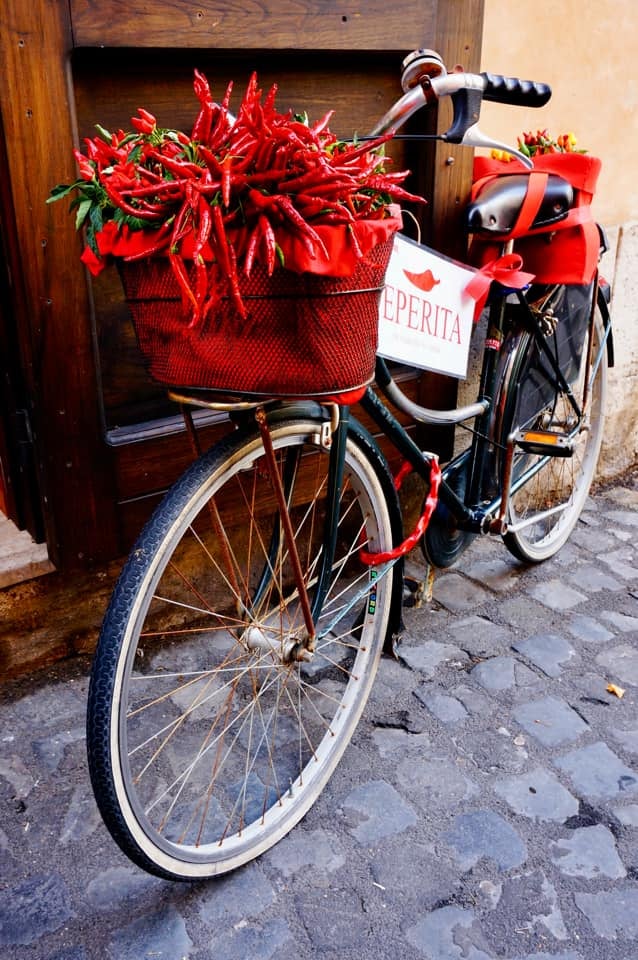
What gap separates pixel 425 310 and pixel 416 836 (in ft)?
4.46

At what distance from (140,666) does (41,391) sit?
966 mm

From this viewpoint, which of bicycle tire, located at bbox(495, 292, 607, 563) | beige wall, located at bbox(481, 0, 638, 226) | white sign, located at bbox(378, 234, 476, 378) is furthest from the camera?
beige wall, located at bbox(481, 0, 638, 226)

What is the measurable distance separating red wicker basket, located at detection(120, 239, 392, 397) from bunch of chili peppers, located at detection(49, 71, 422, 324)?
5 cm

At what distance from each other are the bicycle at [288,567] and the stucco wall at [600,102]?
26.9 inches

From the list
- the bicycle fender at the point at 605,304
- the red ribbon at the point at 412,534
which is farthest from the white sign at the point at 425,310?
the bicycle fender at the point at 605,304

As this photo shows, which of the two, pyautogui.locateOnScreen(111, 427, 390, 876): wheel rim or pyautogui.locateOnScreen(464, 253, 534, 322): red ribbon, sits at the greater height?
pyautogui.locateOnScreen(464, 253, 534, 322): red ribbon

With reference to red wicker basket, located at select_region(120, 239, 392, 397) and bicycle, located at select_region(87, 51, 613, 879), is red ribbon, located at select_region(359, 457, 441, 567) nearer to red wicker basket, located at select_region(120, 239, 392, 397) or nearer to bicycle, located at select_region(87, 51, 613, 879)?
bicycle, located at select_region(87, 51, 613, 879)

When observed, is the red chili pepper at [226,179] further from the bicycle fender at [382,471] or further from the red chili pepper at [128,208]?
the bicycle fender at [382,471]

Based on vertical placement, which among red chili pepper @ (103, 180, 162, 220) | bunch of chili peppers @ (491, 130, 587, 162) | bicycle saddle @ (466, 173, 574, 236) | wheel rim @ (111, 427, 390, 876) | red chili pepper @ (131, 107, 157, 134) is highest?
red chili pepper @ (131, 107, 157, 134)

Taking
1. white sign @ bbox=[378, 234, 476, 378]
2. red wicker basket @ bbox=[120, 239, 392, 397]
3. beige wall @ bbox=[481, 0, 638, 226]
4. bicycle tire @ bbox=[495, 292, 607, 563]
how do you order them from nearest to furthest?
red wicker basket @ bbox=[120, 239, 392, 397], white sign @ bbox=[378, 234, 476, 378], bicycle tire @ bbox=[495, 292, 607, 563], beige wall @ bbox=[481, 0, 638, 226]

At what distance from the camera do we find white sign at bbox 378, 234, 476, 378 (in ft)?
7.07

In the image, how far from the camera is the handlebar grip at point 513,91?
6.67 feet

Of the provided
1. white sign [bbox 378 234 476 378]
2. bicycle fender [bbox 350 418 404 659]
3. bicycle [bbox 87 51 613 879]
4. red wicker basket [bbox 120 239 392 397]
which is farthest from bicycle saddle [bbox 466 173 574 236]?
red wicker basket [bbox 120 239 392 397]

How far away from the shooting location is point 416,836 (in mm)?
2113
